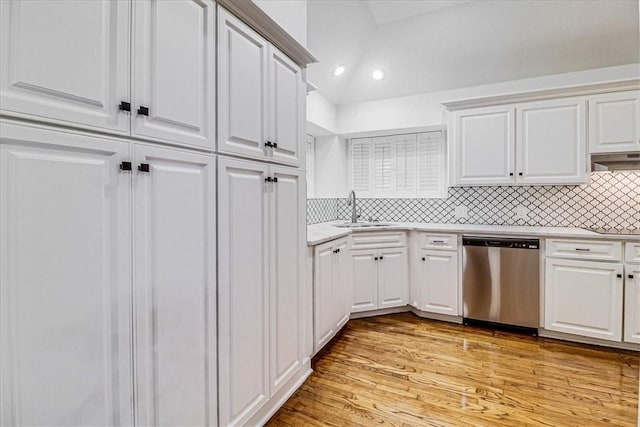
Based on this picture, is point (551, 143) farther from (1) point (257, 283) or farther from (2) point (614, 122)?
(1) point (257, 283)

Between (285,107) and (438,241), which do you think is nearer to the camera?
(285,107)

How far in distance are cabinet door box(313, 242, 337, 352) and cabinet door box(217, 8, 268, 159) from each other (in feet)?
3.53

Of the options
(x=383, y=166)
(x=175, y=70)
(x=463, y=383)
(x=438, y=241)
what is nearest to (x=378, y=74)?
(x=383, y=166)

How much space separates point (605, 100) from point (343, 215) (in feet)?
9.49

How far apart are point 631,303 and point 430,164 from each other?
2.27 m

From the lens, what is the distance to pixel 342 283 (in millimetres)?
2998

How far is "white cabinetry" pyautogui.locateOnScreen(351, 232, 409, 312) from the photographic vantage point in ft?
11.1

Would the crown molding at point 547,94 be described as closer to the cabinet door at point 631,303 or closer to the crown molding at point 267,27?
the cabinet door at point 631,303

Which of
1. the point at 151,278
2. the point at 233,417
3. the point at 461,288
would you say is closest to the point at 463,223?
the point at 461,288

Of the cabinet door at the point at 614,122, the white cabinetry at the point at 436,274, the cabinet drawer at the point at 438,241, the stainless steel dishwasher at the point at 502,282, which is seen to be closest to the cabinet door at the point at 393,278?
the white cabinetry at the point at 436,274

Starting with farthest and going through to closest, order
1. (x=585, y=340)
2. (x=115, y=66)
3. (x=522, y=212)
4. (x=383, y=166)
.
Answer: (x=383, y=166)
(x=522, y=212)
(x=585, y=340)
(x=115, y=66)

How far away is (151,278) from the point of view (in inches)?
45.2

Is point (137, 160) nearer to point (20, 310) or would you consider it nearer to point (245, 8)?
point (20, 310)

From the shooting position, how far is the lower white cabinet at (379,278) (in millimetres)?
3398
